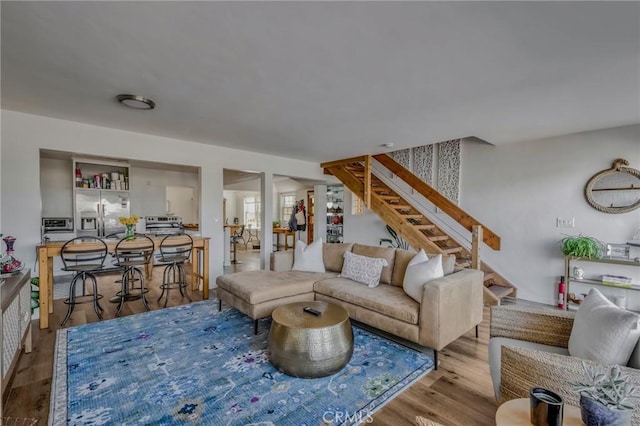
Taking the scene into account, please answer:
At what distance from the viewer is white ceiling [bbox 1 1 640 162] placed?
5.49ft

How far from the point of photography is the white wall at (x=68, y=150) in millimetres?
3369

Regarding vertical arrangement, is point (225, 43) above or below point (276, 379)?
above

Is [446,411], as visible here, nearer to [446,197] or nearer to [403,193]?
[446,197]

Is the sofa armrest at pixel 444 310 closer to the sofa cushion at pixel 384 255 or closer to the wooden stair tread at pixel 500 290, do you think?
the sofa cushion at pixel 384 255

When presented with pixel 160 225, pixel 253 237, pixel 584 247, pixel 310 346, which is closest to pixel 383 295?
pixel 310 346

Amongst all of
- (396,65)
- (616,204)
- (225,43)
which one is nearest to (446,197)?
(616,204)

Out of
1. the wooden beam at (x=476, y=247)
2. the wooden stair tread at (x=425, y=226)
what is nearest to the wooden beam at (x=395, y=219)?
the wooden stair tread at (x=425, y=226)

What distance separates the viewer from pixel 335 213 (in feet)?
26.5

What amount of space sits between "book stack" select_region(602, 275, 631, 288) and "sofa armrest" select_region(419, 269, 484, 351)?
239 centimetres

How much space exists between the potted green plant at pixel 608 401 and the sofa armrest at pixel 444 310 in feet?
4.59

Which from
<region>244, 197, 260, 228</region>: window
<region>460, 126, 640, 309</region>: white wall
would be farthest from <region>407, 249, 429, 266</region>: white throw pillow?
<region>244, 197, 260, 228</region>: window

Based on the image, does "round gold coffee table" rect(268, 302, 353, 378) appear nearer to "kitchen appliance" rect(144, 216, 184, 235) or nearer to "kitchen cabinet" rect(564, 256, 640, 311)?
"kitchen cabinet" rect(564, 256, 640, 311)

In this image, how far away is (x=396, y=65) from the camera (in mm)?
2238

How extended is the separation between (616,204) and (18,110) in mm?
7346
